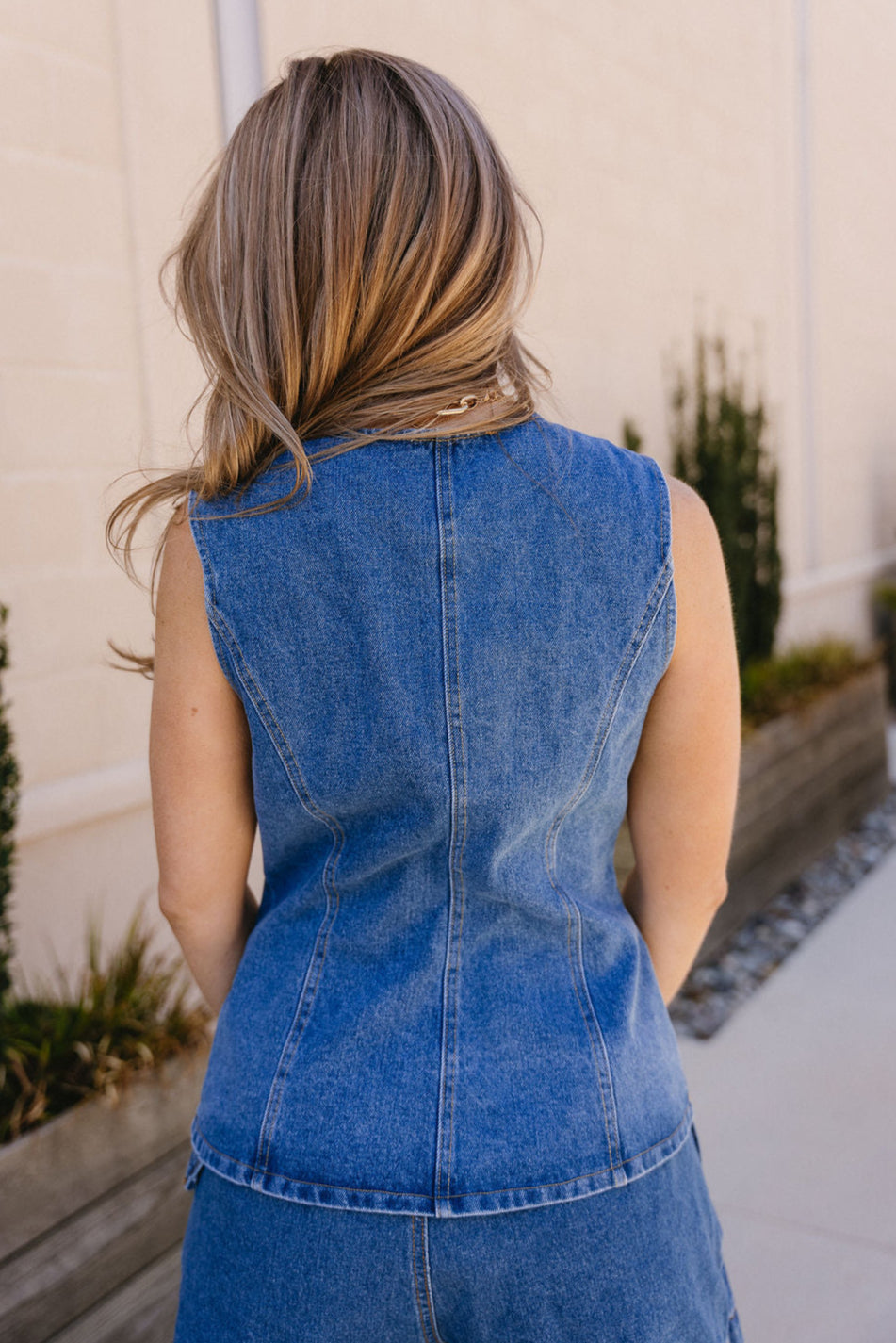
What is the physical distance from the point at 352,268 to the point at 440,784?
44 cm

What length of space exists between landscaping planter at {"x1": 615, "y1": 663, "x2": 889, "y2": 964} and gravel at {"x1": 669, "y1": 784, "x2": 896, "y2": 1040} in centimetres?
5

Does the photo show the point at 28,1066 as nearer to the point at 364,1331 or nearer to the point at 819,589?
the point at 364,1331

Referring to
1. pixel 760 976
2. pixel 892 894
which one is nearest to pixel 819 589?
pixel 892 894

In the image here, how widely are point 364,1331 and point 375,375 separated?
31.4 inches

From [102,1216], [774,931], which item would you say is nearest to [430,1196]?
[102,1216]

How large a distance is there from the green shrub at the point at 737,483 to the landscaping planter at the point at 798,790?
49 centimetres

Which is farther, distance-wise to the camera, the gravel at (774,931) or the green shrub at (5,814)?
the gravel at (774,931)

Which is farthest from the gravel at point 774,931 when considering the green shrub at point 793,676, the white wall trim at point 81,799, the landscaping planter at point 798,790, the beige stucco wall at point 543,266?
the white wall trim at point 81,799

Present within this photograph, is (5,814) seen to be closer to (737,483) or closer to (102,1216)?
(102,1216)

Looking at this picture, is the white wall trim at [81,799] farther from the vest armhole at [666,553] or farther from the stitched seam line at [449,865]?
the vest armhole at [666,553]

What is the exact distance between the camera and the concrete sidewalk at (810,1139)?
233cm

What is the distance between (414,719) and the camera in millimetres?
983

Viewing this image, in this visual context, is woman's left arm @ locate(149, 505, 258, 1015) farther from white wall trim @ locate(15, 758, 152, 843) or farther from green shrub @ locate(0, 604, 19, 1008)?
white wall trim @ locate(15, 758, 152, 843)

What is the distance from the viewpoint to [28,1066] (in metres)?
1.92
